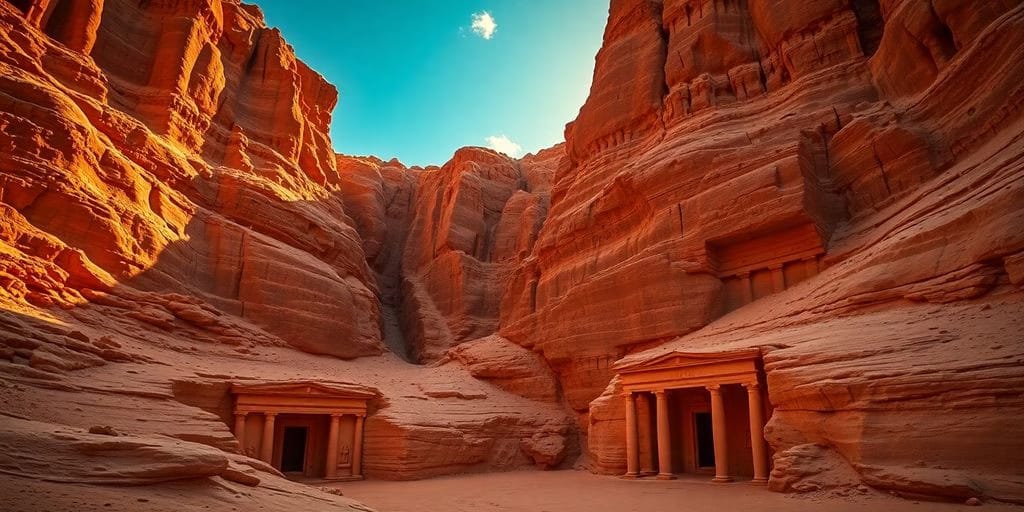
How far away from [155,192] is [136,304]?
23.2 ft

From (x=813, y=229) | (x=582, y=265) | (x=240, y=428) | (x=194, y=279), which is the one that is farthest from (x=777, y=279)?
(x=194, y=279)

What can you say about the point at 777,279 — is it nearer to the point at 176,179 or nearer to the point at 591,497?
the point at 591,497

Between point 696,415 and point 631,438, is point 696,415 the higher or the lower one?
the higher one

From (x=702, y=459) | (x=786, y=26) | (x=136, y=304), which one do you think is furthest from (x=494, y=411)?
(x=786, y=26)

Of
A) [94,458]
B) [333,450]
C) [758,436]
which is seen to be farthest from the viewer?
[333,450]

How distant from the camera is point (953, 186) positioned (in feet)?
62.5

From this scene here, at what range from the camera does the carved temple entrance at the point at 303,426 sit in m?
23.8

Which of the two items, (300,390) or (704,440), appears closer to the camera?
(704,440)

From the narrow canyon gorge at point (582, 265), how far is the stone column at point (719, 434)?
0.87 metres

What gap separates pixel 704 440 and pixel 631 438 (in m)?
3.42

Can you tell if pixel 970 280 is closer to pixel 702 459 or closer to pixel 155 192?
pixel 702 459

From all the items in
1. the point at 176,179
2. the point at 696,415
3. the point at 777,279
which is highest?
the point at 176,179

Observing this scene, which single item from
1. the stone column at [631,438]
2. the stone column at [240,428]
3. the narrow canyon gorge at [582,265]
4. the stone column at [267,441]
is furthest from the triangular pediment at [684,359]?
the stone column at [240,428]

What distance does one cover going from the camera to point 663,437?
21.9 metres
